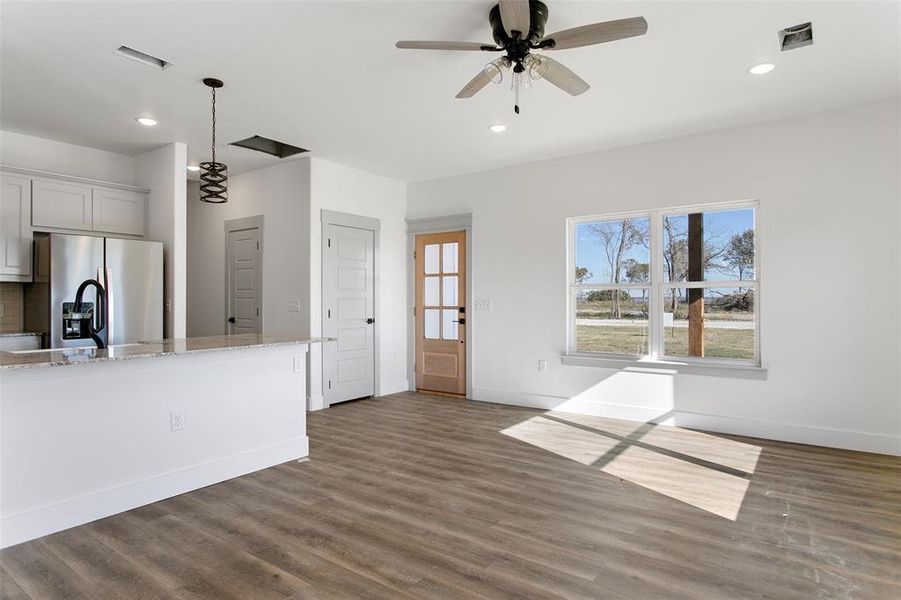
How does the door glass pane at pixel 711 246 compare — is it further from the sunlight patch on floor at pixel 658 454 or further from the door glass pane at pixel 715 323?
the sunlight patch on floor at pixel 658 454

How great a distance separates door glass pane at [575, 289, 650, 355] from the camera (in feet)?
16.7

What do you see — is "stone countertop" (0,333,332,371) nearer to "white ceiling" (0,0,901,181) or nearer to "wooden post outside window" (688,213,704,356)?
"white ceiling" (0,0,901,181)

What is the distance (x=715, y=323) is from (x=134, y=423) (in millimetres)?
4785

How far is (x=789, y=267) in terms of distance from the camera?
4.27 meters

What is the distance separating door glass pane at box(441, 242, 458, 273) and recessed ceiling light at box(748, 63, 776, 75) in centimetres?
362

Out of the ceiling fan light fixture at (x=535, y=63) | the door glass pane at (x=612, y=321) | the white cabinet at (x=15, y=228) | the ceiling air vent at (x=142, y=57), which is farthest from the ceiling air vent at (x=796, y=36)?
the white cabinet at (x=15, y=228)

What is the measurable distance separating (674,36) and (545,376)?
358 cm

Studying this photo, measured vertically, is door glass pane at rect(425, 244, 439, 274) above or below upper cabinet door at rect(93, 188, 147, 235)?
below

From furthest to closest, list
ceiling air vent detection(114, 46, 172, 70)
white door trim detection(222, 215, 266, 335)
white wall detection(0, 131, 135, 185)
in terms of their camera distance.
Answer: white door trim detection(222, 215, 266, 335)
white wall detection(0, 131, 135, 185)
ceiling air vent detection(114, 46, 172, 70)

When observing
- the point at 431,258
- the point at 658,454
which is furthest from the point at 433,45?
the point at 431,258

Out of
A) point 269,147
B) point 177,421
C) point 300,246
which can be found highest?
point 269,147

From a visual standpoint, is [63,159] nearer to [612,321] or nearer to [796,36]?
[612,321]

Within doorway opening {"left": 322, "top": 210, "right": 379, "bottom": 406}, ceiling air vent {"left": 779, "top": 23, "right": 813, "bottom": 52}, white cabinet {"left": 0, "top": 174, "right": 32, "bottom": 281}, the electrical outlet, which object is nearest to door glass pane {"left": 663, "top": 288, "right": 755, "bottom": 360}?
ceiling air vent {"left": 779, "top": 23, "right": 813, "bottom": 52}

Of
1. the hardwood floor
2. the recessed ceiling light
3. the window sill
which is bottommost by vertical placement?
the hardwood floor
